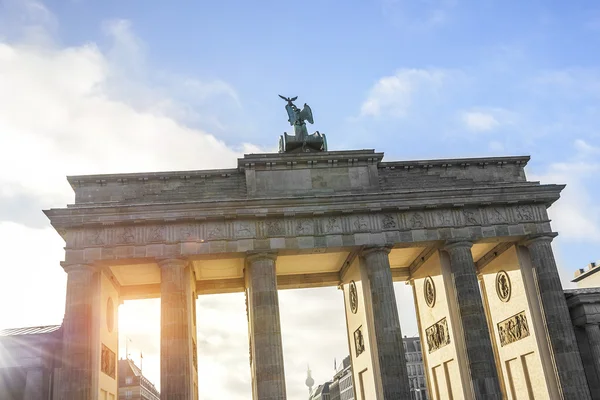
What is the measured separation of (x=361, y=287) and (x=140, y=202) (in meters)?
12.8

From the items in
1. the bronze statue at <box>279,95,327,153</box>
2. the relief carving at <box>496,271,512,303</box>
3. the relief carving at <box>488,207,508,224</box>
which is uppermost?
the bronze statue at <box>279,95,327,153</box>

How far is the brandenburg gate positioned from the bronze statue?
4.3 inches

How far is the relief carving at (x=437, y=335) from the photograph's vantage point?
103ft

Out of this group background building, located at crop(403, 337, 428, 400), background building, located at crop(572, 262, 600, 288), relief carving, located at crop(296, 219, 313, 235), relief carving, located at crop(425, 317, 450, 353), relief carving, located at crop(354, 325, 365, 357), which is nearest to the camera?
relief carving, located at crop(296, 219, 313, 235)

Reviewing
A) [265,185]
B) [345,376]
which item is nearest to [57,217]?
[265,185]

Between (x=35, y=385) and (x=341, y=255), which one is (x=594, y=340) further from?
(x=35, y=385)

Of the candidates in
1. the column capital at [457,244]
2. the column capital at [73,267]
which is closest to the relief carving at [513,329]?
the column capital at [457,244]

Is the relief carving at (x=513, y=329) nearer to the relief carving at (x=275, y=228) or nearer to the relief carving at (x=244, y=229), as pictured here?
the relief carving at (x=275, y=228)

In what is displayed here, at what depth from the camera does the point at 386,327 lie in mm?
27703

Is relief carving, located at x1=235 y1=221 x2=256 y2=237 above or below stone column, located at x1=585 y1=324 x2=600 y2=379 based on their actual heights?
above

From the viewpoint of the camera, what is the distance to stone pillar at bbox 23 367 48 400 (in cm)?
2708

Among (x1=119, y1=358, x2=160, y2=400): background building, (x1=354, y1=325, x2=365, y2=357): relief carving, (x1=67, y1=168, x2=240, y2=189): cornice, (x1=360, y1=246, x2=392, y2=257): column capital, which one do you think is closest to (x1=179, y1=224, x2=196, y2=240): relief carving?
(x1=67, y1=168, x2=240, y2=189): cornice

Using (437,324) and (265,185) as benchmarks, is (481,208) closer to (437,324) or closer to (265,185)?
(437,324)

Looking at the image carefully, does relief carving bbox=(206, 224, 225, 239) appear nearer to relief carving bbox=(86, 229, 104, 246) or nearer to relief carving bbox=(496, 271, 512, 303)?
relief carving bbox=(86, 229, 104, 246)
